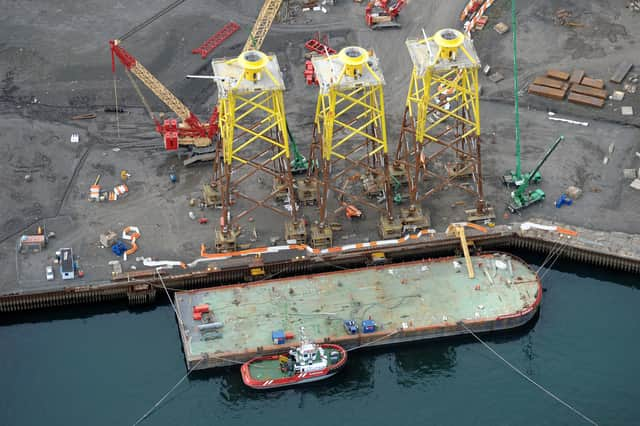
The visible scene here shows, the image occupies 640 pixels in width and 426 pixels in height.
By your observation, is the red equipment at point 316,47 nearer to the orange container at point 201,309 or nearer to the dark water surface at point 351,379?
the dark water surface at point 351,379

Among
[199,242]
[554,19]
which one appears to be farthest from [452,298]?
[554,19]

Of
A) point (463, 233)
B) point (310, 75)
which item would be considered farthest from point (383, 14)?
point (463, 233)

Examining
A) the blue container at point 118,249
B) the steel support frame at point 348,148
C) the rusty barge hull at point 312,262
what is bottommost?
the rusty barge hull at point 312,262

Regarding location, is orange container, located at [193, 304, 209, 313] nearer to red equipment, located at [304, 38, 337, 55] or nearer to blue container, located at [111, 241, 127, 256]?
blue container, located at [111, 241, 127, 256]

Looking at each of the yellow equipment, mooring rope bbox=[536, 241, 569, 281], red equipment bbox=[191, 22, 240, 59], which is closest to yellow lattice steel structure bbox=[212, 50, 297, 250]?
red equipment bbox=[191, 22, 240, 59]

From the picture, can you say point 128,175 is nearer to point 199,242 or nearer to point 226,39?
point 199,242

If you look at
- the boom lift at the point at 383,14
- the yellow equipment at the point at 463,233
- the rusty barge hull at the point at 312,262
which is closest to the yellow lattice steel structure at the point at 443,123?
the yellow equipment at the point at 463,233
